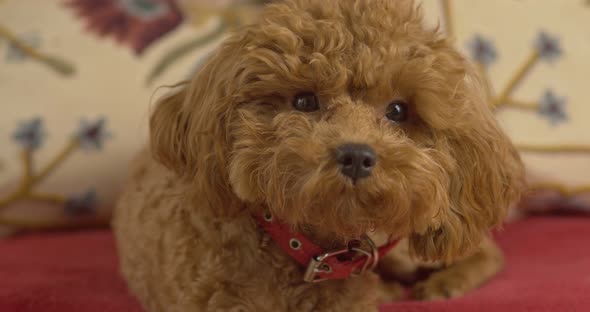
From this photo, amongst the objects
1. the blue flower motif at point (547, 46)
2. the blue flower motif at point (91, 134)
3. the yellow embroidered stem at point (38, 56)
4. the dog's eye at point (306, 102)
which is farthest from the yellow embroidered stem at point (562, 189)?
the yellow embroidered stem at point (38, 56)

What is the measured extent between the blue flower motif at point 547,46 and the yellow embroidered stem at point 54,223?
1.38m

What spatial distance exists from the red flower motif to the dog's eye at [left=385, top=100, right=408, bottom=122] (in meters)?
1.06

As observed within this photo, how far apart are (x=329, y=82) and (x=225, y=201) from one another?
0.93 feet

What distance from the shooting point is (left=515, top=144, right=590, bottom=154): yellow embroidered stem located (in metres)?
2.05

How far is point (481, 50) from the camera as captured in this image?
6.93 feet

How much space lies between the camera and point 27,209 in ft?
6.49

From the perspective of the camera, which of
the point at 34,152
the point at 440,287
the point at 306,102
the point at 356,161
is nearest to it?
the point at 356,161

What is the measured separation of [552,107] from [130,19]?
1.27 m

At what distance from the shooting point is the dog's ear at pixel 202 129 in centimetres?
121

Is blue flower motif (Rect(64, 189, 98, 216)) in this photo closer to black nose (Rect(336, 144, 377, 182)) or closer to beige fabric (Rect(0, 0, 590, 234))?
beige fabric (Rect(0, 0, 590, 234))

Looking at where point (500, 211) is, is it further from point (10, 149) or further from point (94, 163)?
point (10, 149)

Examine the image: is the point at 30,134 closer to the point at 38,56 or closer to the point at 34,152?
the point at 34,152

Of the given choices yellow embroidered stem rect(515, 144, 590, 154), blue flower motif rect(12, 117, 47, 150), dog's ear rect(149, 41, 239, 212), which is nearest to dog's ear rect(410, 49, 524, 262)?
dog's ear rect(149, 41, 239, 212)

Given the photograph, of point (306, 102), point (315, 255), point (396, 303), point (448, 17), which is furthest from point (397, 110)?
point (448, 17)
